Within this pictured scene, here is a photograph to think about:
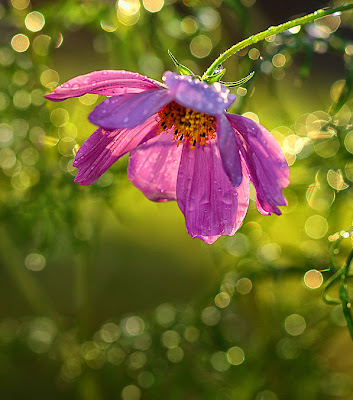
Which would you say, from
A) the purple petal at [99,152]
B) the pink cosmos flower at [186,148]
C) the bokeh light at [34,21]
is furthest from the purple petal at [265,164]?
the bokeh light at [34,21]

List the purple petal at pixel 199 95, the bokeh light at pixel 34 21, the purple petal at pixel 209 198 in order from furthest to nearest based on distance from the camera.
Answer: the bokeh light at pixel 34 21, the purple petal at pixel 209 198, the purple petal at pixel 199 95

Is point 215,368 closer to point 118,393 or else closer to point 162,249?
point 118,393

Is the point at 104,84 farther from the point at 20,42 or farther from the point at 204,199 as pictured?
the point at 20,42

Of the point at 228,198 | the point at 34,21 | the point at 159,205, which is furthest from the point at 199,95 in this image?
the point at 159,205

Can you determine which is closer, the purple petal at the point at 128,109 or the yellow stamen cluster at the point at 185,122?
the purple petal at the point at 128,109

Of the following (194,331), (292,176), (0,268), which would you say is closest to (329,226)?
(292,176)

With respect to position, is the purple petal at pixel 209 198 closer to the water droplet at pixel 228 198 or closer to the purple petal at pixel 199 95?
the water droplet at pixel 228 198

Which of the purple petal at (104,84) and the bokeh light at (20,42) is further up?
the bokeh light at (20,42)
